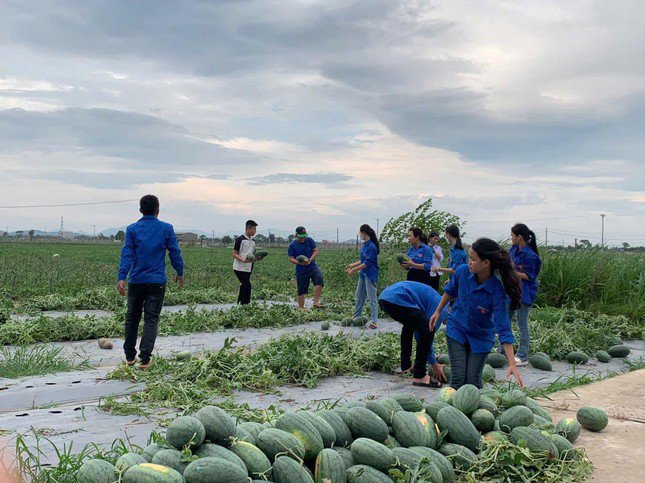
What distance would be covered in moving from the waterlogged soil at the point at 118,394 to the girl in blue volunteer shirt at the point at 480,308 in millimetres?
773

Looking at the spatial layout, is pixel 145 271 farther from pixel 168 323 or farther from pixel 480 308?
pixel 480 308

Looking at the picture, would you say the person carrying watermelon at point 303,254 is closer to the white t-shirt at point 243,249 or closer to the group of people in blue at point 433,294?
the white t-shirt at point 243,249

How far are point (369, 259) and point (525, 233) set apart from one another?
142 inches

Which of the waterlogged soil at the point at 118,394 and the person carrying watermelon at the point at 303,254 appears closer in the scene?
the waterlogged soil at the point at 118,394

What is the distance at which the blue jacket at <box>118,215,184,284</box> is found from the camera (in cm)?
734

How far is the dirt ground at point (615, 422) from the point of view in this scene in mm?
4199

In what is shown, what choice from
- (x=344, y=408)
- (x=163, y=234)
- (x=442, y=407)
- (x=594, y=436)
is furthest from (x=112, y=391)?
(x=594, y=436)

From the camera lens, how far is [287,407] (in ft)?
18.9

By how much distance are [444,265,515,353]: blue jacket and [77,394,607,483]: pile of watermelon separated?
3.19 ft

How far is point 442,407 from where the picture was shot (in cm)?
439

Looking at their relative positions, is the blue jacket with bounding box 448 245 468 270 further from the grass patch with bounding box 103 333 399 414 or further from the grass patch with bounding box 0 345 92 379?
the grass patch with bounding box 0 345 92 379

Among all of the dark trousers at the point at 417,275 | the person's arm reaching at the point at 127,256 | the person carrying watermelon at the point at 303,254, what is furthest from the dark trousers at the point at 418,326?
the person carrying watermelon at the point at 303,254

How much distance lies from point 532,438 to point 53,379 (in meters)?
5.18

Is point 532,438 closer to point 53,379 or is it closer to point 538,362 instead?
point 538,362
